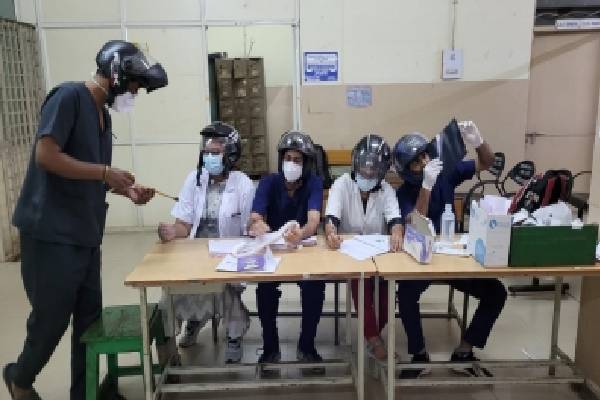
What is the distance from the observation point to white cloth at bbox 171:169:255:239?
2.71m

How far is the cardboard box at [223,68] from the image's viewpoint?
6.91 metres

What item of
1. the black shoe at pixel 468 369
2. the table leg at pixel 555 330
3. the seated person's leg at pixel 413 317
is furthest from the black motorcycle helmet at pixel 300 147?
the table leg at pixel 555 330

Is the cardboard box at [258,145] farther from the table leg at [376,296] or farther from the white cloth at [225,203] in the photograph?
the table leg at [376,296]

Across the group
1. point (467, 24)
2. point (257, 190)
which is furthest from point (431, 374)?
point (467, 24)

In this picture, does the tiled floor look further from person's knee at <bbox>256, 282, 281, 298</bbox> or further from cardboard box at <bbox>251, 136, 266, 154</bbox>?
cardboard box at <bbox>251, 136, 266, 154</bbox>

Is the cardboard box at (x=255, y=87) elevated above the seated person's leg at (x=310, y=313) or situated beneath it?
elevated above

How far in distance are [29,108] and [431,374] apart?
164 inches

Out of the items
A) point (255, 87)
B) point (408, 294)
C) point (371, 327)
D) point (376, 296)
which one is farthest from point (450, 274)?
point (255, 87)

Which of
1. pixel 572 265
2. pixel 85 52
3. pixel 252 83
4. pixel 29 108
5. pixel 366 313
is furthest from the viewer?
pixel 252 83

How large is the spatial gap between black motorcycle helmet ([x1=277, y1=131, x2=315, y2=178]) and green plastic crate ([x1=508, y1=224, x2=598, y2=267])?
1.04 meters

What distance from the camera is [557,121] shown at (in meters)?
5.94

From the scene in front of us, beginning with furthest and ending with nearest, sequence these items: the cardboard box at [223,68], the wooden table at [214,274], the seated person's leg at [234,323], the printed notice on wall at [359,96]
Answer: the cardboard box at [223,68] → the printed notice on wall at [359,96] → the seated person's leg at [234,323] → the wooden table at [214,274]

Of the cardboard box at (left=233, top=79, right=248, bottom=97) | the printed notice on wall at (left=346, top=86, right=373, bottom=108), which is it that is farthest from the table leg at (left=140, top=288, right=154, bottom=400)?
the cardboard box at (left=233, top=79, right=248, bottom=97)

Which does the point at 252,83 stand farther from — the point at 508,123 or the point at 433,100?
the point at 508,123
